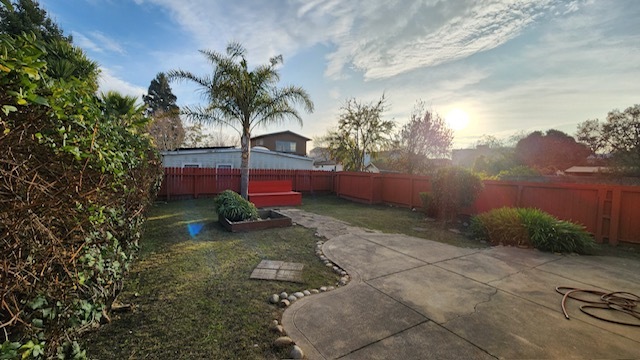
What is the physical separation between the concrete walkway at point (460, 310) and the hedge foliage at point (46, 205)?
1626 millimetres

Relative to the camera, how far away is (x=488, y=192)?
7797 mm

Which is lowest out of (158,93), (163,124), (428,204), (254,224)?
(254,224)

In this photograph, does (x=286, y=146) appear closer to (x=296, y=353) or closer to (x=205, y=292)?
(x=205, y=292)

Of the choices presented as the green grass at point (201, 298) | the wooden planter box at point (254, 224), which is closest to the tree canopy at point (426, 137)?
the wooden planter box at point (254, 224)

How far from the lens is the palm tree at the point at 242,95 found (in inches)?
287

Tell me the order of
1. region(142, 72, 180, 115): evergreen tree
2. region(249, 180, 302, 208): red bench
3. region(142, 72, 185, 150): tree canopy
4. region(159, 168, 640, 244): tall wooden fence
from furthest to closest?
region(142, 72, 180, 115): evergreen tree → region(142, 72, 185, 150): tree canopy → region(249, 180, 302, 208): red bench → region(159, 168, 640, 244): tall wooden fence

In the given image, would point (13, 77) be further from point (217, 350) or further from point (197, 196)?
point (197, 196)

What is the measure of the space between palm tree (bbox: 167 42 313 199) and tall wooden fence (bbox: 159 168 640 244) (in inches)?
165

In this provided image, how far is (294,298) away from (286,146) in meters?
27.6

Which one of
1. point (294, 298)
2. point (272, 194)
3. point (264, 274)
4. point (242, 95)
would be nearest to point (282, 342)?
point (294, 298)

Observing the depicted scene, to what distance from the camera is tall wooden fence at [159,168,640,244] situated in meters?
5.45

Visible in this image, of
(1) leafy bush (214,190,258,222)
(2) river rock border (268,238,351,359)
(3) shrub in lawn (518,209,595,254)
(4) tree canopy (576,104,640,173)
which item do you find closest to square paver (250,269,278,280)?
(2) river rock border (268,238,351,359)

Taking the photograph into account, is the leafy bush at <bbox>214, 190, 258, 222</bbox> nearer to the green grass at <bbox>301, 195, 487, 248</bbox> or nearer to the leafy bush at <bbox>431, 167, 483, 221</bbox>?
the green grass at <bbox>301, 195, 487, 248</bbox>

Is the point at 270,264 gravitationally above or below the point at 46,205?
below
